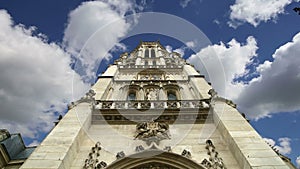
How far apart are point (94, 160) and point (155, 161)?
2173mm

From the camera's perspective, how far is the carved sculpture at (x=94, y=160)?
735cm

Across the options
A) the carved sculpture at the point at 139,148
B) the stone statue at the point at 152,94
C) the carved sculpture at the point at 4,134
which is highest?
the stone statue at the point at 152,94

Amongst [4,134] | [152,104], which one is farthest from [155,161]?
[4,134]

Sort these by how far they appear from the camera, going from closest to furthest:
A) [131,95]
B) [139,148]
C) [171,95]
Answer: [139,148] → [131,95] → [171,95]

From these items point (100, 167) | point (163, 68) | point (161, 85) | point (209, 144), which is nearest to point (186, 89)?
point (161, 85)

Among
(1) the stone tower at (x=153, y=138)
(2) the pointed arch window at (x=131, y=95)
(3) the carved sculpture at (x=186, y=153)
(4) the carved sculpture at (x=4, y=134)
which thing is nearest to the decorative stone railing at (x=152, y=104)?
(1) the stone tower at (x=153, y=138)

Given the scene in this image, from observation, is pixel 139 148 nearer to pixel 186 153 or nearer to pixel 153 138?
pixel 153 138

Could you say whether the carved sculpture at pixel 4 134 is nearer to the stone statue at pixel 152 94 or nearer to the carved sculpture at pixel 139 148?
the carved sculpture at pixel 139 148

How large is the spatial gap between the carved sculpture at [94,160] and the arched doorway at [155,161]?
467 mm

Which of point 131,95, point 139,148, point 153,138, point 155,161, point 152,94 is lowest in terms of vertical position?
point 155,161

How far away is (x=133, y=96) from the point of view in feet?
53.3

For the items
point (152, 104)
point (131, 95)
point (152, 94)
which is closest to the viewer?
point (152, 104)

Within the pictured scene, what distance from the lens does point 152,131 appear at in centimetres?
923

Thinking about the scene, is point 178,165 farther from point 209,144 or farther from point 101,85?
point 101,85
